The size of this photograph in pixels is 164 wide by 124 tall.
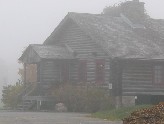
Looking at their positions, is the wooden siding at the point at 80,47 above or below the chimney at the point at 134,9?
below

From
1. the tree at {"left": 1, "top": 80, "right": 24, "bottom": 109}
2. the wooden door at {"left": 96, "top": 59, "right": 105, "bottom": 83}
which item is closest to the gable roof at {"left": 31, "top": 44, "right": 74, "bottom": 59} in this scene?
the wooden door at {"left": 96, "top": 59, "right": 105, "bottom": 83}

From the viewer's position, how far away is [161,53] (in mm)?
36438

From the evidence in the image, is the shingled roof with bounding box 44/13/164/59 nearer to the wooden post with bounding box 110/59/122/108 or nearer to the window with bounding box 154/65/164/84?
the wooden post with bounding box 110/59/122/108

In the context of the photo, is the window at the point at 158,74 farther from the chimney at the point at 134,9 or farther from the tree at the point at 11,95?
the tree at the point at 11,95

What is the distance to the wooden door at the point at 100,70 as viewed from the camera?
121 feet

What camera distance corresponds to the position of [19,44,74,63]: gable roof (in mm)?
37281

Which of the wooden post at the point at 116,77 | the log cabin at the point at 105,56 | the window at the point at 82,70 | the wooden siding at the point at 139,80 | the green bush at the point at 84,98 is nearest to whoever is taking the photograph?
the green bush at the point at 84,98

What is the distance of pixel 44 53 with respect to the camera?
1475 inches

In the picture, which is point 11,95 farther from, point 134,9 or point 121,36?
point 134,9

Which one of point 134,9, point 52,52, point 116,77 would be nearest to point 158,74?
point 116,77

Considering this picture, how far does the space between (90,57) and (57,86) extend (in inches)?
121

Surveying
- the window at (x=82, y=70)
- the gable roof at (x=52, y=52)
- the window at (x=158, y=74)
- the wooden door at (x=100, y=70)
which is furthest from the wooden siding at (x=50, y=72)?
the window at (x=158, y=74)

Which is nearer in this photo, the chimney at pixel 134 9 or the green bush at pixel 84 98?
the green bush at pixel 84 98

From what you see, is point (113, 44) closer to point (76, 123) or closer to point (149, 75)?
point (149, 75)
